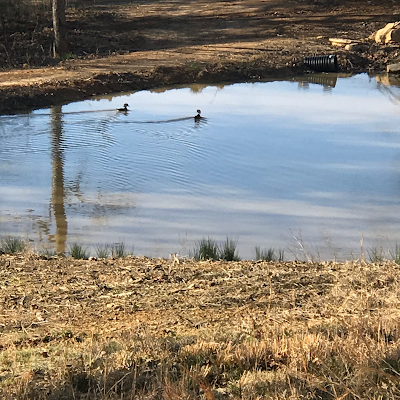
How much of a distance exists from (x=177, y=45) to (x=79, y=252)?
63.4 feet

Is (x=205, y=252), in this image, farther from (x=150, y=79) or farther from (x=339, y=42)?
(x=339, y=42)

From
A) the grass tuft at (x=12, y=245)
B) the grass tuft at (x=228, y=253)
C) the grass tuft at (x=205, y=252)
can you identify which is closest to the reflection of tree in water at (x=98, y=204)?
the grass tuft at (x=12, y=245)

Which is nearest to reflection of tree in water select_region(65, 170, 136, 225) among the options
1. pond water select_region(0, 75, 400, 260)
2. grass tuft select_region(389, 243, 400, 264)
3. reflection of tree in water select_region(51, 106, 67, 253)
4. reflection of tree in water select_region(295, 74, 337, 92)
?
pond water select_region(0, 75, 400, 260)

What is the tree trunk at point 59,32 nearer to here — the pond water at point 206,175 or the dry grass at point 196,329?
the pond water at point 206,175

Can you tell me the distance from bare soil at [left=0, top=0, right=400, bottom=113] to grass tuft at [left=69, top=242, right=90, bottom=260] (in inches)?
358

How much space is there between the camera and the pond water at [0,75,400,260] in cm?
885

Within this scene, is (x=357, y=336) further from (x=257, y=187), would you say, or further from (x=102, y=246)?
(x=257, y=187)

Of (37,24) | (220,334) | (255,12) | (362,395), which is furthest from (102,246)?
(255,12)

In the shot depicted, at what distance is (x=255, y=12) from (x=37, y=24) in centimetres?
1052

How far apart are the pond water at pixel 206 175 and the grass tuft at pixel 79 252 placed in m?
0.48

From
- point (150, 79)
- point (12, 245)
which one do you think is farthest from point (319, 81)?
point (12, 245)

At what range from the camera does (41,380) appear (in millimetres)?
3723

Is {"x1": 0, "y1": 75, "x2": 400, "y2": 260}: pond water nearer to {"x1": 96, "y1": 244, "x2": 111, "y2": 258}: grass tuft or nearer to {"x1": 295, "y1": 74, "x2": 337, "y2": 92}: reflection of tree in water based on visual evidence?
{"x1": 96, "y1": 244, "x2": 111, "y2": 258}: grass tuft

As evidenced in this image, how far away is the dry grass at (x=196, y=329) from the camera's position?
3.60 m
